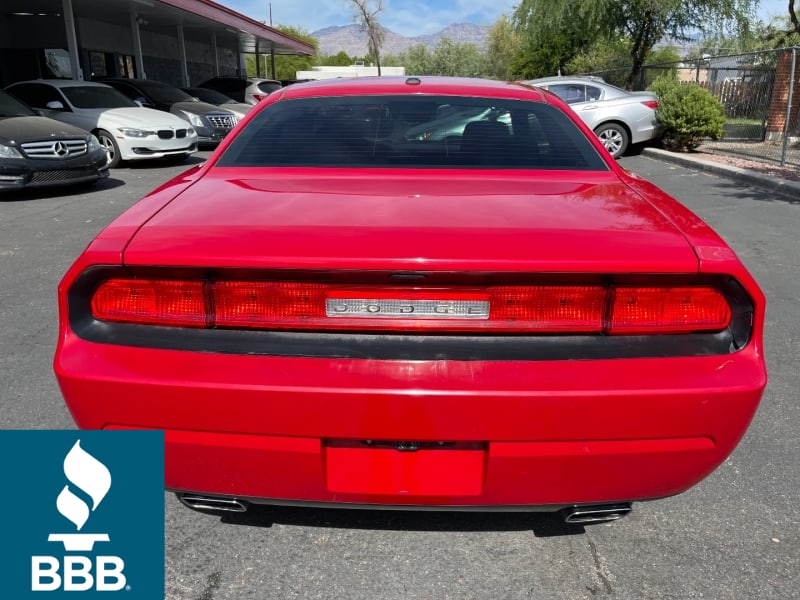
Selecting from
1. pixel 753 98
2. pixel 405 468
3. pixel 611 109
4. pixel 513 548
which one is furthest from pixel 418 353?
pixel 753 98

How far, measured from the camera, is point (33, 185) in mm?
9133

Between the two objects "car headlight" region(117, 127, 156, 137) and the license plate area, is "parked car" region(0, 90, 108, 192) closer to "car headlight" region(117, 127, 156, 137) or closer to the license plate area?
"car headlight" region(117, 127, 156, 137)

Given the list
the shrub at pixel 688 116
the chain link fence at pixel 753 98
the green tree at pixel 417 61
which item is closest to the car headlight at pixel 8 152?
the shrub at pixel 688 116

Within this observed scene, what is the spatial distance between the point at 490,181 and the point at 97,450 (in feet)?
5.29

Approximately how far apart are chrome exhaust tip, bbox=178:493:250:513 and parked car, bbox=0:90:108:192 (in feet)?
27.4

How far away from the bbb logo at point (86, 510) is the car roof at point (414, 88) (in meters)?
1.97

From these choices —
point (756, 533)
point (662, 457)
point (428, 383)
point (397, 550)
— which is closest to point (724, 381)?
point (662, 457)

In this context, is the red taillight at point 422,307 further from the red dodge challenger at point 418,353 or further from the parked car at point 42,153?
the parked car at point 42,153

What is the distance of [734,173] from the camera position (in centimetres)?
1141

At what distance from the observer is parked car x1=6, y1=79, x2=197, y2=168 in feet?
39.8

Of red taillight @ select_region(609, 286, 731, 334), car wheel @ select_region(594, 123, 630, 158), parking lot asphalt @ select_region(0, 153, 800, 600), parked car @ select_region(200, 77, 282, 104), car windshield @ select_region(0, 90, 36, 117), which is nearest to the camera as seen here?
red taillight @ select_region(609, 286, 731, 334)

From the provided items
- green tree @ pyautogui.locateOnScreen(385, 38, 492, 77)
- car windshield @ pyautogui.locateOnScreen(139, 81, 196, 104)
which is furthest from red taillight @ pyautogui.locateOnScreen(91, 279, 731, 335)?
green tree @ pyautogui.locateOnScreen(385, 38, 492, 77)

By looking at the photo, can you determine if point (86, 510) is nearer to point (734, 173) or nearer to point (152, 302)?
point (152, 302)

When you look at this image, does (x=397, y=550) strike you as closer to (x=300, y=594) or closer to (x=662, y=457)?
(x=300, y=594)
